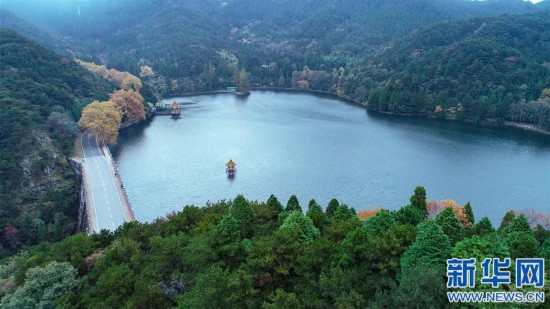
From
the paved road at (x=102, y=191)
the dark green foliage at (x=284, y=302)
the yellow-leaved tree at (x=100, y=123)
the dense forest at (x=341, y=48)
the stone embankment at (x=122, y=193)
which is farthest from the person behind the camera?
the dense forest at (x=341, y=48)

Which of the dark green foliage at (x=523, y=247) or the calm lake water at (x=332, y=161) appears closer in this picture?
the dark green foliage at (x=523, y=247)

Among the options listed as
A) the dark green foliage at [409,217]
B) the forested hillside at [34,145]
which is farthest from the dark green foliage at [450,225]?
the forested hillside at [34,145]

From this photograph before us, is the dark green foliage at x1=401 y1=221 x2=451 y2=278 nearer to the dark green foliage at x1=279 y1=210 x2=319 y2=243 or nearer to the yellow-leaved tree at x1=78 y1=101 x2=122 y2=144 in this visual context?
the dark green foliage at x1=279 y1=210 x2=319 y2=243

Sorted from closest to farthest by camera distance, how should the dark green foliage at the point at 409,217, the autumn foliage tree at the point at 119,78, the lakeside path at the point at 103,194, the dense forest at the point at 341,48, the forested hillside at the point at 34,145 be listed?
1. the dark green foliage at the point at 409,217
2. the lakeside path at the point at 103,194
3. the forested hillside at the point at 34,145
4. the dense forest at the point at 341,48
5. the autumn foliage tree at the point at 119,78

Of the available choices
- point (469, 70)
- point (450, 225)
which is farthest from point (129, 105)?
point (469, 70)

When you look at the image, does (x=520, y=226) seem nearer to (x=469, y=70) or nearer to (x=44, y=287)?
(x=44, y=287)

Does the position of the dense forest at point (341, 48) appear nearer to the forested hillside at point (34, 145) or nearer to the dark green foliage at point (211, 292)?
the forested hillside at point (34, 145)

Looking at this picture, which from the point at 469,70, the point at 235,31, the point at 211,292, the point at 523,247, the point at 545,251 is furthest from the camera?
the point at 235,31
